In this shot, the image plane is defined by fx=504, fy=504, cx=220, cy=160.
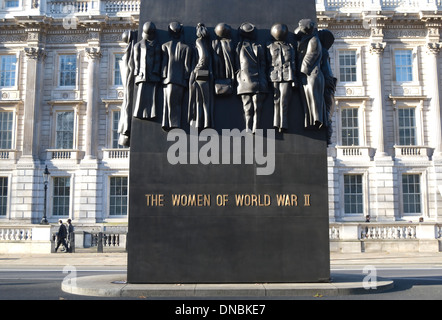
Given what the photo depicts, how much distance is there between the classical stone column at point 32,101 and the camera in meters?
40.6

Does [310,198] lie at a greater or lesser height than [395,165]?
lesser

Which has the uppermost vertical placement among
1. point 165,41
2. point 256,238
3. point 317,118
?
point 165,41

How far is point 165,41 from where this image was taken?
11.0 meters

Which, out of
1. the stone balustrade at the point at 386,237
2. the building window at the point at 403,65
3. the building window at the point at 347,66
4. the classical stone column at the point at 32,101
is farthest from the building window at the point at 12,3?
the building window at the point at 403,65

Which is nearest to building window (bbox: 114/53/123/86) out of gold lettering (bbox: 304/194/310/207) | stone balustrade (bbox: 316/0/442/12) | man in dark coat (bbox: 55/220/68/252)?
man in dark coat (bbox: 55/220/68/252)

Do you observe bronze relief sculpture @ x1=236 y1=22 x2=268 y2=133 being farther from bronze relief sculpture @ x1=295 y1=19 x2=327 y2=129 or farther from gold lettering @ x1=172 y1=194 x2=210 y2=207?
gold lettering @ x1=172 y1=194 x2=210 y2=207

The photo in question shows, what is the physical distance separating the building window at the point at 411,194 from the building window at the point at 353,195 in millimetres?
3415

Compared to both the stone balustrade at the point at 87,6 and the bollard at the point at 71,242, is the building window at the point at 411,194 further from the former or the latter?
the stone balustrade at the point at 87,6

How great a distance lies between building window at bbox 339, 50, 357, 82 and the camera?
1638 inches

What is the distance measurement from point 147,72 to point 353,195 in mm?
32215
